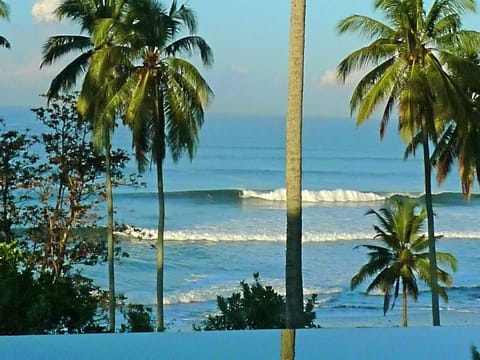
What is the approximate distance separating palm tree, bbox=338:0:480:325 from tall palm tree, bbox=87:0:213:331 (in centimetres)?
281

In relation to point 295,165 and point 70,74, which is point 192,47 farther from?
point 295,165

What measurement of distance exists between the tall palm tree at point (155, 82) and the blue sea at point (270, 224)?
458 centimetres

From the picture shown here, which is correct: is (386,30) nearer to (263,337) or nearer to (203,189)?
(263,337)

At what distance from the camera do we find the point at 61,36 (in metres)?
15.2

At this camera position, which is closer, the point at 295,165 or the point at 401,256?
the point at 295,165

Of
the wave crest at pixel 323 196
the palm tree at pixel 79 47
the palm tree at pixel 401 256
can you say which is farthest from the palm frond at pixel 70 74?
the wave crest at pixel 323 196

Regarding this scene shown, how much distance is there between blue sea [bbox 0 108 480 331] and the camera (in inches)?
813

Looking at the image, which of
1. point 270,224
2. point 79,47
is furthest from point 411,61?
point 270,224

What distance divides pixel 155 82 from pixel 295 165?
6.93 m

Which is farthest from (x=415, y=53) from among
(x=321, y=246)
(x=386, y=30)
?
(x=321, y=246)

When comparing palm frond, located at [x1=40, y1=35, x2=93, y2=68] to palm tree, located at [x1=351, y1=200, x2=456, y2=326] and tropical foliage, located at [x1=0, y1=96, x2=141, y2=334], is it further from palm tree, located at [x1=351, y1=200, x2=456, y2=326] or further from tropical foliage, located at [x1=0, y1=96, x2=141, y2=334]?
palm tree, located at [x1=351, y1=200, x2=456, y2=326]

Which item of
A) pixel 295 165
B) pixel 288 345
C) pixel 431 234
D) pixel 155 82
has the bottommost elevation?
pixel 288 345

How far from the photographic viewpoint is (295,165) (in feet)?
26.1

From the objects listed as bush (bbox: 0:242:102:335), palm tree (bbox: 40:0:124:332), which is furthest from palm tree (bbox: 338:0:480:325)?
bush (bbox: 0:242:102:335)
